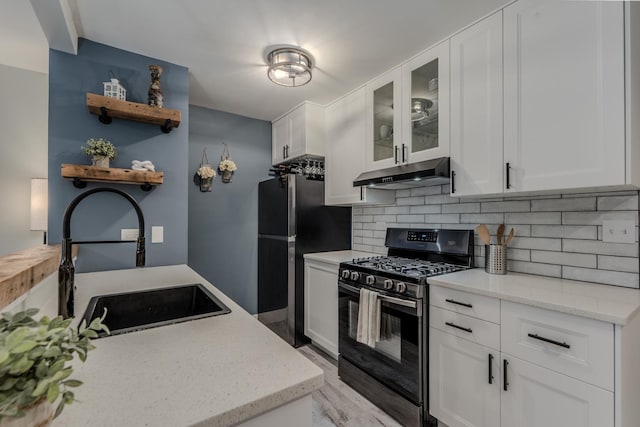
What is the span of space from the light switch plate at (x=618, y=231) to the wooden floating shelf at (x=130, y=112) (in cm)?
271

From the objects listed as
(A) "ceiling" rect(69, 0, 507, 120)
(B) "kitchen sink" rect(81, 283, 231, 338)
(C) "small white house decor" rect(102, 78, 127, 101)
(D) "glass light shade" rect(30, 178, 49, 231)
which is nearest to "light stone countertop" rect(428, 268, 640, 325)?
(B) "kitchen sink" rect(81, 283, 231, 338)

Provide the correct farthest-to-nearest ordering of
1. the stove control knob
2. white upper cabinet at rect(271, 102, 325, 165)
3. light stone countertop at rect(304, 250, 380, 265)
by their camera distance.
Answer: white upper cabinet at rect(271, 102, 325, 165) < light stone countertop at rect(304, 250, 380, 265) < the stove control knob

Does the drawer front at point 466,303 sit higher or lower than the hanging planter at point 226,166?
lower

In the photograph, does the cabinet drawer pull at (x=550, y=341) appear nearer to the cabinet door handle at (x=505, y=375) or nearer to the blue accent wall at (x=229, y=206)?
the cabinet door handle at (x=505, y=375)

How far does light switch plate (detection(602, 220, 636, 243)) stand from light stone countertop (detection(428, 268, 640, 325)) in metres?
0.25

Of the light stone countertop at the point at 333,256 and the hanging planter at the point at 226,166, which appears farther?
the hanging planter at the point at 226,166

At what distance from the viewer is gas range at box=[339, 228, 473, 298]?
1.80 metres

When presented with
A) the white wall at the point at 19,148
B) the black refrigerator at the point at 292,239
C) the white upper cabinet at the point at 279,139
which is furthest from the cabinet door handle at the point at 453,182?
the white wall at the point at 19,148

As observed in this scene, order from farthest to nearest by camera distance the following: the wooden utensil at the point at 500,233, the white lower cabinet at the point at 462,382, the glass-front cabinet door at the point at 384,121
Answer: the glass-front cabinet door at the point at 384,121 < the wooden utensil at the point at 500,233 < the white lower cabinet at the point at 462,382

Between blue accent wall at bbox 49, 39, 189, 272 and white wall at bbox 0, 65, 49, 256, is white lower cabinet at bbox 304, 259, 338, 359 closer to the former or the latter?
blue accent wall at bbox 49, 39, 189, 272

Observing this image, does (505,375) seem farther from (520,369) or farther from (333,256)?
(333,256)

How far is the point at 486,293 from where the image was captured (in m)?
1.46

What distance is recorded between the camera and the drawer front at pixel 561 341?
1.12m

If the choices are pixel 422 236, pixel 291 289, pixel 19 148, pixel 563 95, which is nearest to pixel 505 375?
pixel 422 236
